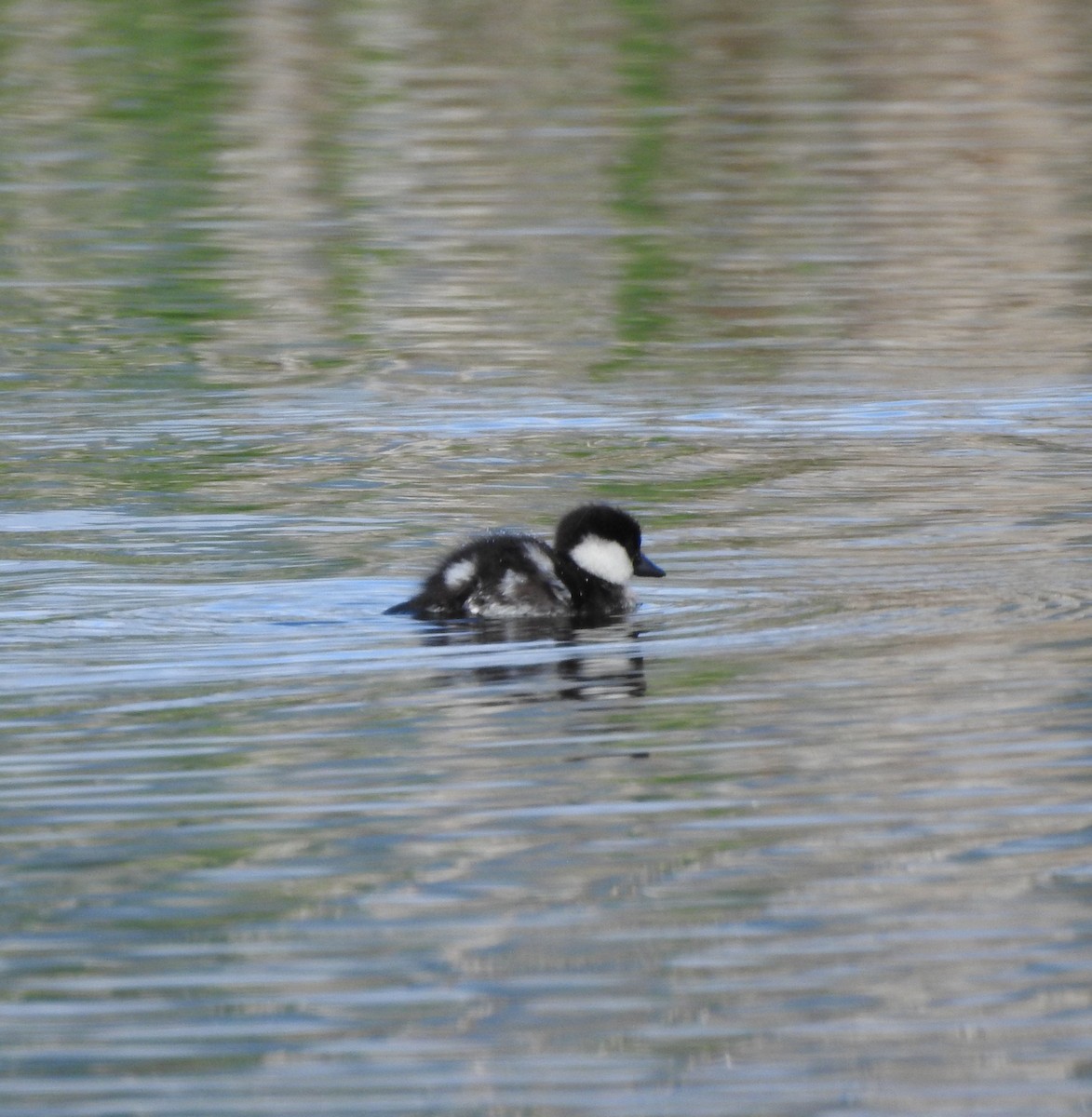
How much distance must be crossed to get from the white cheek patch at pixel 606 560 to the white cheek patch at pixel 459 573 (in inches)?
14.3

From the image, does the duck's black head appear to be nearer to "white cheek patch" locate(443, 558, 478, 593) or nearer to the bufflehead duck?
the bufflehead duck

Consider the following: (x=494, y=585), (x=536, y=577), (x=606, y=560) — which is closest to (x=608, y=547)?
(x=606, y=560)

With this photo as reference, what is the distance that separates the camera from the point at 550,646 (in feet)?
24.3

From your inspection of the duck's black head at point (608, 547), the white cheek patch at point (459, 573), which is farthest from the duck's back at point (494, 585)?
the duck's black head at point (608, 547)

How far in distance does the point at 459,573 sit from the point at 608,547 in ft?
1.56

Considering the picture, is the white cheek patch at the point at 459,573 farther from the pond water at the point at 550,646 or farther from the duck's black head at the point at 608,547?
the duck's black head at the point at 608,547

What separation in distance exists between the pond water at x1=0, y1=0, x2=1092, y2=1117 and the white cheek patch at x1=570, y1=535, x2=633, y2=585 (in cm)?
18

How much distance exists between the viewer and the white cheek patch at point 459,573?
7559 millimetres

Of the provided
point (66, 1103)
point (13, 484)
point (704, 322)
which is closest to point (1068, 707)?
point (66, 1103)

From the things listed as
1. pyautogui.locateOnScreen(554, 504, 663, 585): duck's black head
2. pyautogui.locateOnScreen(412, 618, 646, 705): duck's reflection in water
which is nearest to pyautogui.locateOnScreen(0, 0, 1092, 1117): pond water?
pyautogui.locateOnScreen(412, 618, 646, 705): duck's reflection in water

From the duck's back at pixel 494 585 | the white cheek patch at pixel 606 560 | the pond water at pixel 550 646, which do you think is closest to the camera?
the pond water at pixel 550 646

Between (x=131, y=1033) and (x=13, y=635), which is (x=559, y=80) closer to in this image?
(x=13, y=635)

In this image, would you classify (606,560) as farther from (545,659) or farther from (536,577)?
(545,659)

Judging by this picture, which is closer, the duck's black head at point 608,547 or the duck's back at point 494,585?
the duck's back at point 494,585
